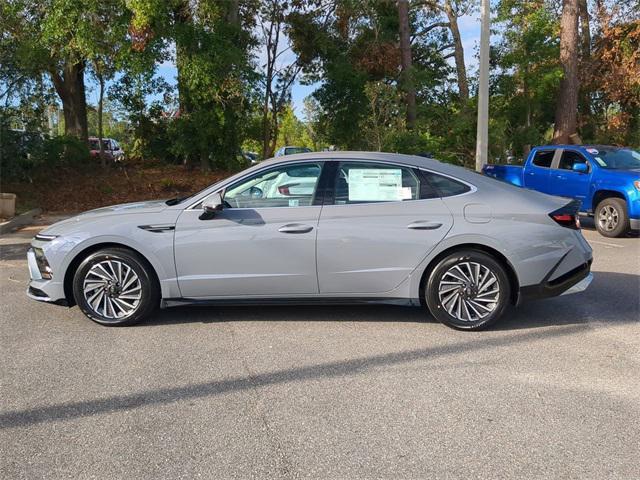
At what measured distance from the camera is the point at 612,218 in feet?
34.0

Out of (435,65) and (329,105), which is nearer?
(329,105)

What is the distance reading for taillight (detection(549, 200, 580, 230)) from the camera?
4.99m

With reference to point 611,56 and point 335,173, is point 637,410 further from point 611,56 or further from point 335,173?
point 611,56

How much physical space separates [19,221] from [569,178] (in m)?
11.5

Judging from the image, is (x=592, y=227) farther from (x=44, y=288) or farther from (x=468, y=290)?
(x=44, y=288)

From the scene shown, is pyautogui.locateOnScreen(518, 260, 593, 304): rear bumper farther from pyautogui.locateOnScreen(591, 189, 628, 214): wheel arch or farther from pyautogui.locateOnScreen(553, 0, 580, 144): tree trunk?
pyautogui.locateOnScreen(553, 0, 580, 144): tree trunk

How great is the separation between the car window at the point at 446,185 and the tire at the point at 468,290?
0.54m

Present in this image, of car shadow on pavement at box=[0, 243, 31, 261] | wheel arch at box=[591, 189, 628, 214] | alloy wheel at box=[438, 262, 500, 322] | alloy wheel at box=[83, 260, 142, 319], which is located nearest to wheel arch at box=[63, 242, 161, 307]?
alloy wheel at box=[83, 260, 142, 319]

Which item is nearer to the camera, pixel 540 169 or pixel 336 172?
pixel 336 172

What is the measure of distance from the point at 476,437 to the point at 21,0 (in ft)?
50.6

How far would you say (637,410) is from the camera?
355 centimetres

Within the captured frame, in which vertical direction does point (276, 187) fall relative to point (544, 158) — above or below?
below

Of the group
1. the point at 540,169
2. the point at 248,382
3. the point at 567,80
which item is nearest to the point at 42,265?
the point at 248,382

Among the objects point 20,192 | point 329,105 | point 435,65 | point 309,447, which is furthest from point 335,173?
point 435,65
